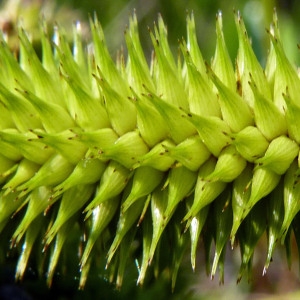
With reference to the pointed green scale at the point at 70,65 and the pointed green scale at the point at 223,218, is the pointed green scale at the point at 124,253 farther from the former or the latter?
the pointed green scale at the point at 70,65

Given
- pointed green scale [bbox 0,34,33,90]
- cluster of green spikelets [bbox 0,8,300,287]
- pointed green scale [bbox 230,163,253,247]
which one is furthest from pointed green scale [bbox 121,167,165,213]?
pointed green scale [bbox 0,34,33,90]

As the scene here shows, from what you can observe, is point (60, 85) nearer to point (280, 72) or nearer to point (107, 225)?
point (107, 225)

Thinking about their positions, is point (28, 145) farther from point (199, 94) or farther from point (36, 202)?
point (199, 94)

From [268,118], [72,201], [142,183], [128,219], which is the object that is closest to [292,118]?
[268,118]

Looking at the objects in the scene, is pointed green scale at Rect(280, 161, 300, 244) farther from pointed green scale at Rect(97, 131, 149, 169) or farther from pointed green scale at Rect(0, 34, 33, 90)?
pointed green scale at Rect(0, 34, 33, 90)

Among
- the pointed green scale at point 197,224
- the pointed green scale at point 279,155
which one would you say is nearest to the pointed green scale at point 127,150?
the pointed green scale at point 197,224

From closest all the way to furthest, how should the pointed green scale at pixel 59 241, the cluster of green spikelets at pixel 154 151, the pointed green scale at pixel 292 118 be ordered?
1. the pointed green scale at pixel 292 118
2. the cluster of green spikelets at pixel 154 151
3. the pointed green scale at pixel 59 241
